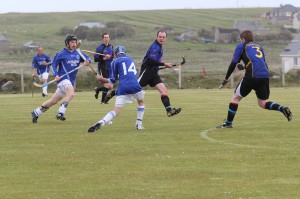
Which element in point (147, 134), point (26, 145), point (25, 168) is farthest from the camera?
point (147, 134)

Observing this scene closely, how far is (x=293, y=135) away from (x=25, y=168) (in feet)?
21.4

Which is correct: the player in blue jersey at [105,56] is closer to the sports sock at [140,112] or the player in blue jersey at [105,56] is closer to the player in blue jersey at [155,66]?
the player in blue jersey at [155,66]

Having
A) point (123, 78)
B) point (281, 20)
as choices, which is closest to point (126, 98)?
point (123, 78)

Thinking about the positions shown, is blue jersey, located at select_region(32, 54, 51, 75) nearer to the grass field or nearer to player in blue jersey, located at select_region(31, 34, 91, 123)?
the grass field

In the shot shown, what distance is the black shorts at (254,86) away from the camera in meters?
19.9

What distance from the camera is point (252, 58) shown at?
1973 cm

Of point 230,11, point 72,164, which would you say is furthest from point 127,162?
point 230,11

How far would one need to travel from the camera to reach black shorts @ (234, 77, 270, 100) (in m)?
19.9

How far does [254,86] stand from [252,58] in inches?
25.5

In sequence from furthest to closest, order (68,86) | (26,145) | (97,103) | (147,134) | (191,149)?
(97,103)
(68,86)
(147,134)
(26,145)
(191,149)

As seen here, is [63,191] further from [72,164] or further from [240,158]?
[240,158]

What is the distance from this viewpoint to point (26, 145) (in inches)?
689

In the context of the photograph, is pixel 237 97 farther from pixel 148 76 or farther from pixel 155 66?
pixel 148 76

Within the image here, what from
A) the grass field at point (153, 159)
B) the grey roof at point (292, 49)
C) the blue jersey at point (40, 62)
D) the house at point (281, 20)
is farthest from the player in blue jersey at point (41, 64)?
the house at point (281, 20)
